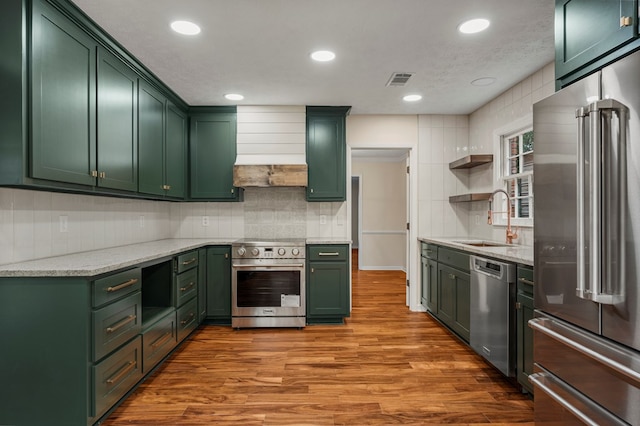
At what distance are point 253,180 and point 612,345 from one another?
3304 mm

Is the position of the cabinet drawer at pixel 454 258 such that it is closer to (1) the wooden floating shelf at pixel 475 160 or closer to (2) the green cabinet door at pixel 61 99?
(1) the wooden floating shelf at pixel 475 160

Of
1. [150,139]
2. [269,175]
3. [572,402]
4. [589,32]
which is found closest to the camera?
[572,402]

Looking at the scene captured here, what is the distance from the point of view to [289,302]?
375 centimetres

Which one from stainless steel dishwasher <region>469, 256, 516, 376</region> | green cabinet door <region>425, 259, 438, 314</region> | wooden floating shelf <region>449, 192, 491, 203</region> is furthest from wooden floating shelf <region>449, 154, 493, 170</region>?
stainless steel dishwasher <region>469, 256, 516, 376</region>

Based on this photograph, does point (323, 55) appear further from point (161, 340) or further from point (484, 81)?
point (161, 340)

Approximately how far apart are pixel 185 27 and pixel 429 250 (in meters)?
3.34

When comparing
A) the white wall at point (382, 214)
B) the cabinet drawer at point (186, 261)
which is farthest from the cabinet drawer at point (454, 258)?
the white wall at point (382, 214)

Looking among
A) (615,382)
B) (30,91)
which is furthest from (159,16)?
(615,382)

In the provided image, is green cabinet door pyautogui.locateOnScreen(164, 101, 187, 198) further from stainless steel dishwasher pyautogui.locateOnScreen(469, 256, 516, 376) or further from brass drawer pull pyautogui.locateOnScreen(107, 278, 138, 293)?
stainless steel dishwasher pyautogui.locateOnScreen(469, 256, 516, 376)

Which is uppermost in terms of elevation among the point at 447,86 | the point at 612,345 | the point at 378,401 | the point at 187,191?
the point at 447,86

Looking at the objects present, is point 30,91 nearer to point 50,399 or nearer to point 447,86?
point 50,399

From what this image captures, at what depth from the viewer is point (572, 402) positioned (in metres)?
1.55

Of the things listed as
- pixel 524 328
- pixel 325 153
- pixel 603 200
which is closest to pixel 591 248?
pixel 603 200

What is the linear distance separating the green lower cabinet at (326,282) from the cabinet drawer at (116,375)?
1.87 meters
